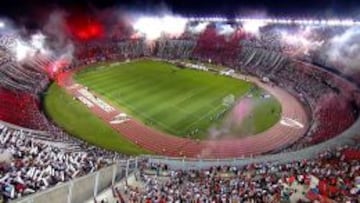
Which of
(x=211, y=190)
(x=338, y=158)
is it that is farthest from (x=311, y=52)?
(x=211, y=190)

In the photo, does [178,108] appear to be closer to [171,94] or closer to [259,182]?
[171,94]

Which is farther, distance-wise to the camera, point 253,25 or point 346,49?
point 253,25

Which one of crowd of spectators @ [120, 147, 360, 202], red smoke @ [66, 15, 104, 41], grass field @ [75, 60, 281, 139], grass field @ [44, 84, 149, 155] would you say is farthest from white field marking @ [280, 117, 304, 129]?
red smoke @ [66, 15, 104, 41]

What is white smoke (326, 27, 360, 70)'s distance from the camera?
5119 cm

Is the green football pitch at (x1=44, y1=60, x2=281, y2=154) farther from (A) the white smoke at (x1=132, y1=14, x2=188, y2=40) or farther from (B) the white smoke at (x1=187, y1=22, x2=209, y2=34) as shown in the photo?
(B) the white smoke at (x1=187, y1=22, x2=209, y2=34)

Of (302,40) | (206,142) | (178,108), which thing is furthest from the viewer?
(302,40)

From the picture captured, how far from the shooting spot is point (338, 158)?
1093 inches

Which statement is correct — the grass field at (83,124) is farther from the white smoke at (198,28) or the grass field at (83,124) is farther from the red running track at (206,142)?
the white smoke at (198,28)

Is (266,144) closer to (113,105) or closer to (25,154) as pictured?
(113,105)

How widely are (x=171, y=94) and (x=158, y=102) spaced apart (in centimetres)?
335

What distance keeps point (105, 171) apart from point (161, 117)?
19.2 metres

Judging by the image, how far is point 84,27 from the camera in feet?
255

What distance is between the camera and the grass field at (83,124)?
36.4 meters

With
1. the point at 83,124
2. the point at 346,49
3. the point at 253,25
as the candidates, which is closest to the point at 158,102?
the point at 83,124
